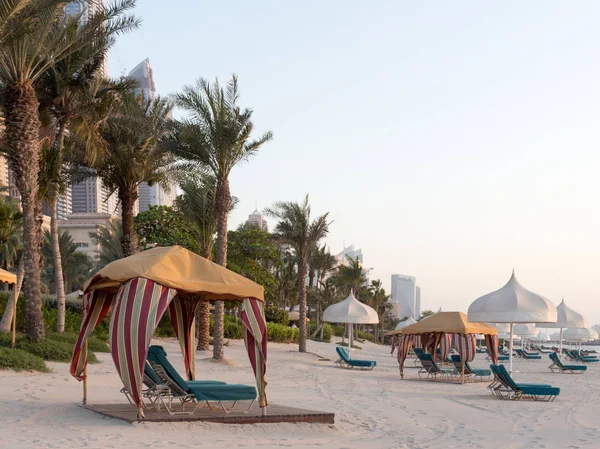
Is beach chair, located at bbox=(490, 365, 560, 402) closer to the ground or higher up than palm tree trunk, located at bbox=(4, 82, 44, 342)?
closer to the ground

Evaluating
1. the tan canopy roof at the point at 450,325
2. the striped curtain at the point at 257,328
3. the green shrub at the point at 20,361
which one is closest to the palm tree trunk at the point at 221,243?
the tan canopy roof at the point at 450,325

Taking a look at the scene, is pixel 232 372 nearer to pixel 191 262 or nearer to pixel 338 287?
pixel 191 262

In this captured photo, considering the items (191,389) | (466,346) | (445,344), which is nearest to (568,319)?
(445,344)

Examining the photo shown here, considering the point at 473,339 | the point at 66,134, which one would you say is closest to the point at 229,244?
the point at 66,134

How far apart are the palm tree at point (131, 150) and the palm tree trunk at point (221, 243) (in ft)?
8.88

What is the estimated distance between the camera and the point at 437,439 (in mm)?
10375

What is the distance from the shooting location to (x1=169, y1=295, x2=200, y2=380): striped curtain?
1281 centimetres

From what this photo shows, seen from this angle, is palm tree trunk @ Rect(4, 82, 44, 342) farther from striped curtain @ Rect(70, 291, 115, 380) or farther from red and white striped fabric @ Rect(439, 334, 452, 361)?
red and white striped fabric @ Rect(439, 334, 452, 361)

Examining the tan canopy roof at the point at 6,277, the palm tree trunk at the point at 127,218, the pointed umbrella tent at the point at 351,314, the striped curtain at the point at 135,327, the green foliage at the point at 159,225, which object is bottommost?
the striped curtain at the point at 135,327

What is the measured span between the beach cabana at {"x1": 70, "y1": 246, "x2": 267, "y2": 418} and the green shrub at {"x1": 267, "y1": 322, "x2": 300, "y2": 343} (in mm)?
26689

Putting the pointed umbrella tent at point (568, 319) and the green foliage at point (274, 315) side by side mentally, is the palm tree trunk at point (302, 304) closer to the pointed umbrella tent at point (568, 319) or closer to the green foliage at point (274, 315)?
the green foliage at point (274, 315)

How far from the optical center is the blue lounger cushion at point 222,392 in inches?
403

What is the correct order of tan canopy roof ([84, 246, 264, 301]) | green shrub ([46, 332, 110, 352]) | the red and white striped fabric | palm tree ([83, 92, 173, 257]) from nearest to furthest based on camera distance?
tan canopy roof ([84, 246, 264, 301]) → green shrub ([46, 332, 110, 352]) → palm tree ([83, 92, 173, 257]) → the red and white striped fabric

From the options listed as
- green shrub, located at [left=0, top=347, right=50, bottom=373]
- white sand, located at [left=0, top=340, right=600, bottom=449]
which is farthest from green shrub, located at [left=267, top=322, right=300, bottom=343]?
green shrub, located at [left=0, top=347, right=50, bottom=373]
